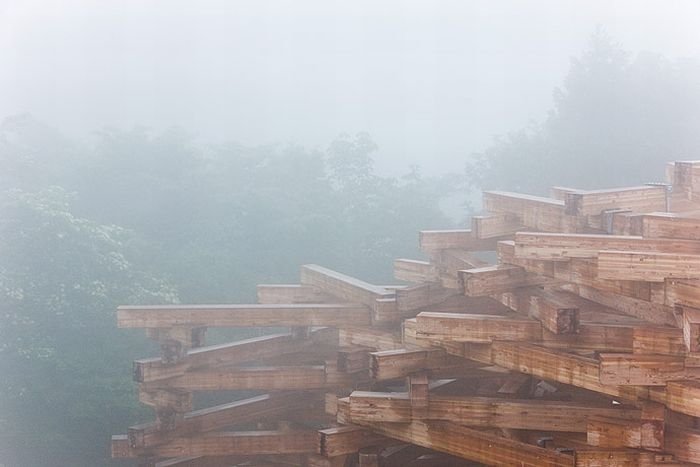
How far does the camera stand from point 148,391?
7066 mm

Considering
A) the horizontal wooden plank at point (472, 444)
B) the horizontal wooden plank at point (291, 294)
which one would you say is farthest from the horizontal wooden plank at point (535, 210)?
the horizontal wooden plank at point (291, 294)

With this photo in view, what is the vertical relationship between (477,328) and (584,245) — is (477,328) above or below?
below

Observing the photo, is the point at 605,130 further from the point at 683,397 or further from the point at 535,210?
the point at 683,397

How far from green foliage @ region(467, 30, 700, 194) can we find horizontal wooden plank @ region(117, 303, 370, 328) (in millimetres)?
12854

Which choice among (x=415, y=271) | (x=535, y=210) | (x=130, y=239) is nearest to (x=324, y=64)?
(x=130, y=239)

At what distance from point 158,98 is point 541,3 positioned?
7866 millimetres

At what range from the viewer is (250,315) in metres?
6.84

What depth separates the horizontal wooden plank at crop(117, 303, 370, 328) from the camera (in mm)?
6855

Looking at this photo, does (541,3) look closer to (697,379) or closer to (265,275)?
(265,275)

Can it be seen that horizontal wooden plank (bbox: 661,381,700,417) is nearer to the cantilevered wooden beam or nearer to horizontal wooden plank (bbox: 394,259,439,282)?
horizontal wooden plank (bbox: 394,259,439,282)

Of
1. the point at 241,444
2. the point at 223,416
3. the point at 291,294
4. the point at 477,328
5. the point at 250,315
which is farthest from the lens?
the point at 291,294

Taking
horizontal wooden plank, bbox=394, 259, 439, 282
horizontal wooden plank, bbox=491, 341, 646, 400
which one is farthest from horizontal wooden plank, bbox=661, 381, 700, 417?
horizontal wooden plank, bbox=394, 259, 439, 282

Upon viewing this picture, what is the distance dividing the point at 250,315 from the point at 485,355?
190 cm

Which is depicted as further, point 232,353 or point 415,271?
Answer: point 415,271
